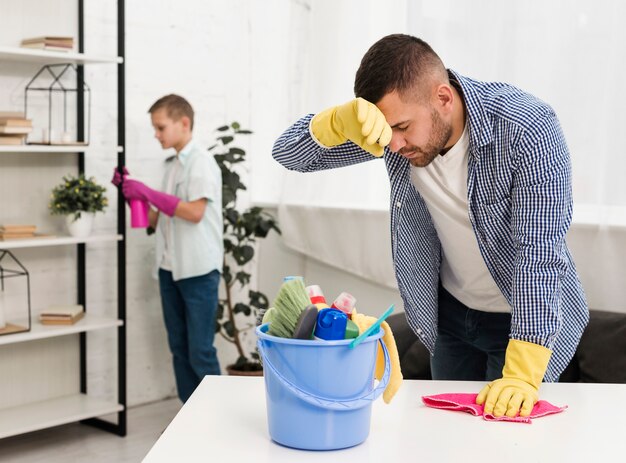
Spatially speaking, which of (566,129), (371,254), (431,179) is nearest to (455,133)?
(431,179)

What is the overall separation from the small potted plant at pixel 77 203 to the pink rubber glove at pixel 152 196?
0.43 ft

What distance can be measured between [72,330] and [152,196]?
67 cm

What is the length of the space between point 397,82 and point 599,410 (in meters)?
0.68

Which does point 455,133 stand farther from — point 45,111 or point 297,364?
point 45,111

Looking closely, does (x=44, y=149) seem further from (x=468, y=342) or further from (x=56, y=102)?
(x=468, y=342)

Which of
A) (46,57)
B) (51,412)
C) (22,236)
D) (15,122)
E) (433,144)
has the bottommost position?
(51,412)

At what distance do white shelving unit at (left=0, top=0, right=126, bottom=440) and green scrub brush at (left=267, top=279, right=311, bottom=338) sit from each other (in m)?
2.38

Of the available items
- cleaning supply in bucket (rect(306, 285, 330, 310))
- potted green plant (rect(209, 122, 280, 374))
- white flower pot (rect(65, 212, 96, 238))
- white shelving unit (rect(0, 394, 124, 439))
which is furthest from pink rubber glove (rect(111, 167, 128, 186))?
cleaning supply in bucket (rect(306, 285, 330, 310))

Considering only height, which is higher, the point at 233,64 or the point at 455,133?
the point at 233,64

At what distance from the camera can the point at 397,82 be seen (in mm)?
1535

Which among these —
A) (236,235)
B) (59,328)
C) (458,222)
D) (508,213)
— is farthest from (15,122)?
(508,213)

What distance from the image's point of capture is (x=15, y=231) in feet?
11.2

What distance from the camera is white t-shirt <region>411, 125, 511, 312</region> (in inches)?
68.1

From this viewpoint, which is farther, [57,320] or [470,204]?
[57,320]
